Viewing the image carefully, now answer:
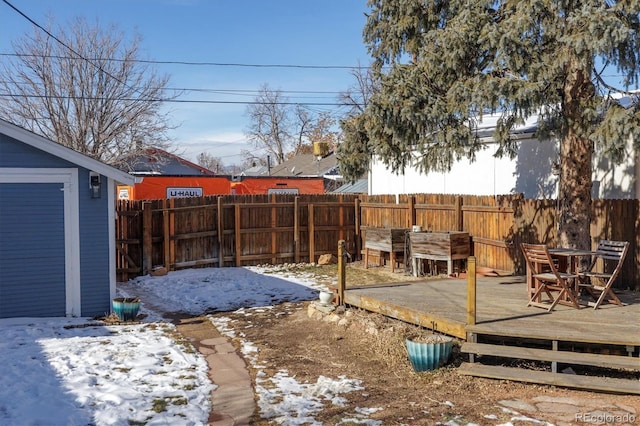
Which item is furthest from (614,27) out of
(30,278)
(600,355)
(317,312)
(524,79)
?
(30,278)

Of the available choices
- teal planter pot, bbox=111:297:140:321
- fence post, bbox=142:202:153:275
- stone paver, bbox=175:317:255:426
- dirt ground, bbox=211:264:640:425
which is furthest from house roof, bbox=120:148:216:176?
dirt ground, bbox=211:264:640:425

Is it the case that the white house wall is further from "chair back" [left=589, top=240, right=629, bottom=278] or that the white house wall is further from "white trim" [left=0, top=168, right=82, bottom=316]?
"white trim" [left=0, top=168, right=82, bottom=316]

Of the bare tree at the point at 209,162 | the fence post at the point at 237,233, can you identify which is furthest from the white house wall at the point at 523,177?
the bare tree at the point at 209,162

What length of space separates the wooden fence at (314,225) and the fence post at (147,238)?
0.07 feet

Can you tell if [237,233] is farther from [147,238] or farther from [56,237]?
[56,237]

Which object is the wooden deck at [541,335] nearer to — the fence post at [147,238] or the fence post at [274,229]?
the fence post at [147,238]

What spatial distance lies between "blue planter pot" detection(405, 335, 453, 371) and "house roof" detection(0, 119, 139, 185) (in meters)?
5.75

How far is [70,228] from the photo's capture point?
9.14m

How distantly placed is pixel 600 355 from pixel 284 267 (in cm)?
1017

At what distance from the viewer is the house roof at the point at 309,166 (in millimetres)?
33525

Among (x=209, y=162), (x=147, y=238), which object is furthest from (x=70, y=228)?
(x=209, y=162)

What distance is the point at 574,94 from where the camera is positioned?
792 centimetres

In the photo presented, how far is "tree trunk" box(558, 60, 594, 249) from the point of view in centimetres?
791

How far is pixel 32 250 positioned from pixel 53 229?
457mm
